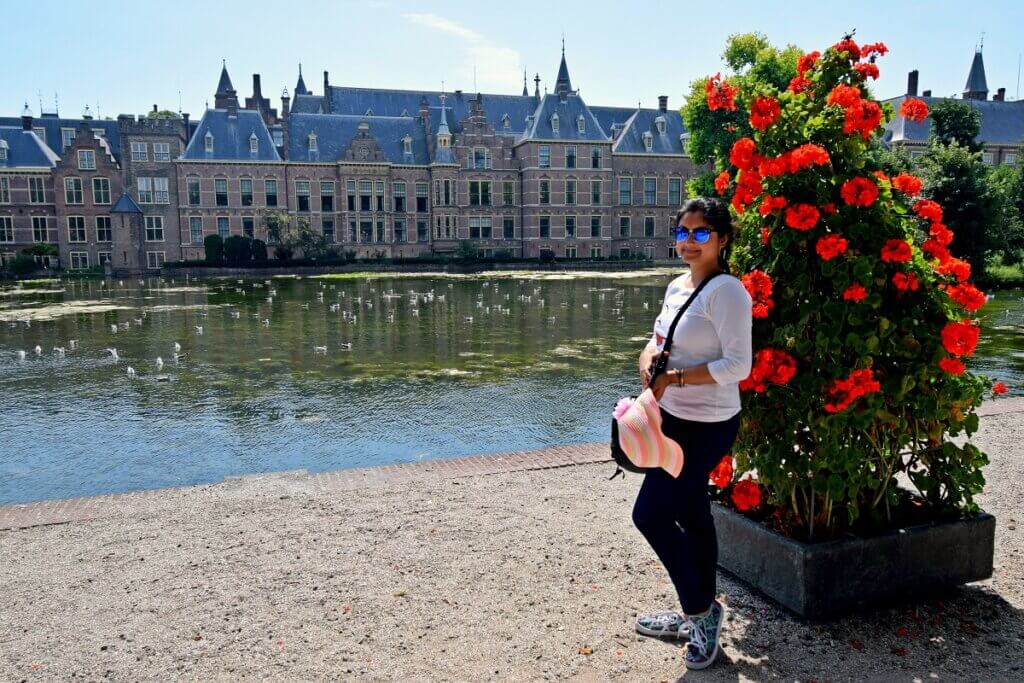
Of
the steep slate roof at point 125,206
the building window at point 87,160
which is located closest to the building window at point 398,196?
the steep slate roof at point 125,206

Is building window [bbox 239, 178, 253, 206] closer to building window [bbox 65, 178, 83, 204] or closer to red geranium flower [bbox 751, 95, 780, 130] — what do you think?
building window [bbox 65, 178, 83, 204]

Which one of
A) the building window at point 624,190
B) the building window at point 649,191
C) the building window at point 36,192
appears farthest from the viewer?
the building window at point 649,191

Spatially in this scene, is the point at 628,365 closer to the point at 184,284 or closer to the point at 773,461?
the point at 773,461

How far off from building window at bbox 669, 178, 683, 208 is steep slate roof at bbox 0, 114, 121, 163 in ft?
130

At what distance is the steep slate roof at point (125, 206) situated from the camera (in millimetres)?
48978

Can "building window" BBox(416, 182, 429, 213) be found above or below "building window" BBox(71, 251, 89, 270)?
above

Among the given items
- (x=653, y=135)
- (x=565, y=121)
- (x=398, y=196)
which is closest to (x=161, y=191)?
(x=398, y=196)

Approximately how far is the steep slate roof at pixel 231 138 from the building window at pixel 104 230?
6.93m

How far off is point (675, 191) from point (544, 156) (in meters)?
10.9

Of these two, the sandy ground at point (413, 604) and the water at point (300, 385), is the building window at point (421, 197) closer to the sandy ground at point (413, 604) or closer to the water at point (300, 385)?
the water at point (300, 385)

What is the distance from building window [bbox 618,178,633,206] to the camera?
5659 centimetres

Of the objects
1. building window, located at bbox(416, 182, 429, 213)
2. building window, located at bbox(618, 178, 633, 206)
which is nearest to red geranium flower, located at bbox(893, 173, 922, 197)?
building window, located at bbox(416, 182, 429, 213)

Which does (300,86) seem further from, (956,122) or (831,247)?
(831,247)

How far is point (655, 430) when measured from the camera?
309 centimetres
